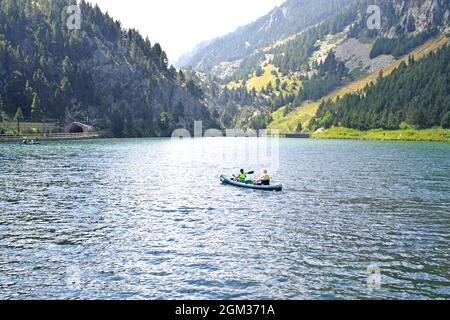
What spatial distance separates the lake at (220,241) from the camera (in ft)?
74.7

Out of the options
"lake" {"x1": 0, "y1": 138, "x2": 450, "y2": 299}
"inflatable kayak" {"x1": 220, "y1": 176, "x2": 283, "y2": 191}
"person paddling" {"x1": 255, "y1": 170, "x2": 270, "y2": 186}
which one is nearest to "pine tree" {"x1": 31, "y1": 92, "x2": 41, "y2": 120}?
"lake" {"x1": 0, "y1": 138, "x2": 450, "y2": 299}

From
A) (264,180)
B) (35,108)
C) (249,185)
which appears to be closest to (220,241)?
(264,180)

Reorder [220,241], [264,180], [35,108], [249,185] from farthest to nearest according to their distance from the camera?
1. [35,108]
2. [249,185]
3. [264,180]
4. [220,241]

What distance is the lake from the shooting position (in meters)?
22.8

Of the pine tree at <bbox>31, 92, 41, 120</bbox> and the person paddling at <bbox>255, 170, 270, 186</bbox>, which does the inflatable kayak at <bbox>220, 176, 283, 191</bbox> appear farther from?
the pine tree at <bbox>31, 92, 41, 120</bbox>

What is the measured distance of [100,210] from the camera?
42344 millimetres

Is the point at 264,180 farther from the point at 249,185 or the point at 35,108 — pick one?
the point at 35,108

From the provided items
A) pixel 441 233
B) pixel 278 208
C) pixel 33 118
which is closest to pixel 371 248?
pixel 441 233

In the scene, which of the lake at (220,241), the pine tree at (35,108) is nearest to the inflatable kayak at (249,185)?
the lake at (220,241)

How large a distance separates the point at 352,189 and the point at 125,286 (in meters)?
42.6

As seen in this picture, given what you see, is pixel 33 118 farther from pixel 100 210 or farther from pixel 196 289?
pixel 196 289

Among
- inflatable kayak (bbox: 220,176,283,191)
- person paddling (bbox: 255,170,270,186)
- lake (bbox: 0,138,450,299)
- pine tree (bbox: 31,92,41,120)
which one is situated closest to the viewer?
lake (bbox: 0,138,450,299)

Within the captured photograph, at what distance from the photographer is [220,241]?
31641 mm

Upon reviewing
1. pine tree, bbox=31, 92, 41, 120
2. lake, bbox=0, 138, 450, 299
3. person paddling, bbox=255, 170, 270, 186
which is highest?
pine tree, bbox=31, 92, 41, 120
